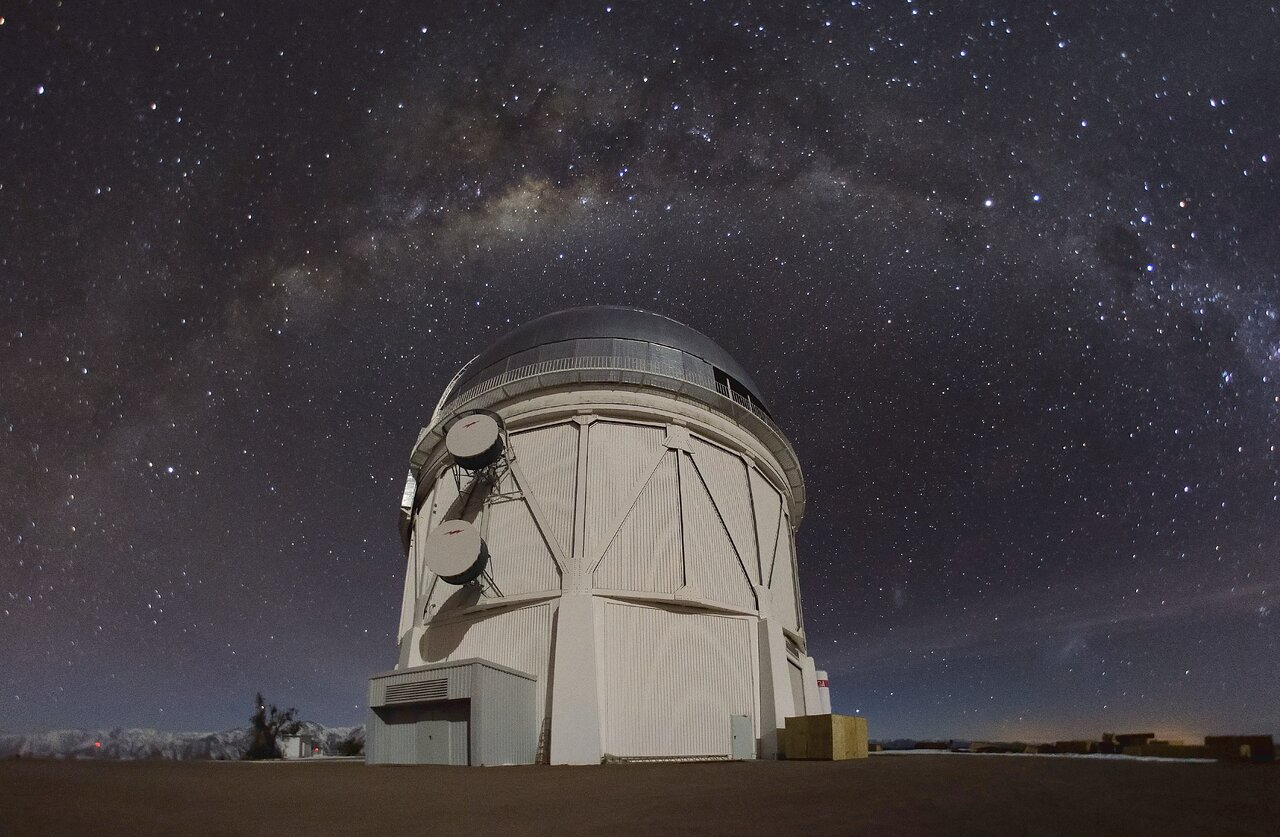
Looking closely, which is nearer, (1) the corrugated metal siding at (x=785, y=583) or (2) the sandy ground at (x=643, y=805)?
(2) the sandy ground at (x=643, y=805)

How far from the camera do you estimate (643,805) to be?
715 centimetres

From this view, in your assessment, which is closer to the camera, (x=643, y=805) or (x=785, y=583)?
(x=643, y=805)

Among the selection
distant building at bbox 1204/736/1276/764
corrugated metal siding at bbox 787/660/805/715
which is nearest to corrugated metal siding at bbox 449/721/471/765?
corrugated metal siding at bbox 787/660/805/715

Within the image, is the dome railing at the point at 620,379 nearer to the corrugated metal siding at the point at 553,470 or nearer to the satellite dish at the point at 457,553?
the corrugated metal siding at the point at 553,470

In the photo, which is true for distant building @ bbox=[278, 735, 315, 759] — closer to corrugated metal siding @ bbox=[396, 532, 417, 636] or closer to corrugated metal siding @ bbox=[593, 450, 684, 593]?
corrugated metal siding @ bbox=[396, 532, 417, 636]

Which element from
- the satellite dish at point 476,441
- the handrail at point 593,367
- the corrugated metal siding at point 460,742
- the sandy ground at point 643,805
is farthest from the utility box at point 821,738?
the satellite dish at point 476,441

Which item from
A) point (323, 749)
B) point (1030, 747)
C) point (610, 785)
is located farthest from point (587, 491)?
point (323, 749)

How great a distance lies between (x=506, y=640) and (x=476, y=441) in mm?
6027

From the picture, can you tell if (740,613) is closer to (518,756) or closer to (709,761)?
(709,761)

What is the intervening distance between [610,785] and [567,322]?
17.9 metres

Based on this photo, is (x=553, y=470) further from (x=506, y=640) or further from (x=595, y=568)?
(x=506, y=640)

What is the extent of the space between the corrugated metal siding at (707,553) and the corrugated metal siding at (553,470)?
11.7 ft

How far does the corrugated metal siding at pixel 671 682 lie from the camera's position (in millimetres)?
17438

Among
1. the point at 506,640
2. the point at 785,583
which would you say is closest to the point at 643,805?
the point at 506,640
